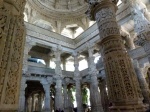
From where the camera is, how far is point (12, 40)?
5.72 feet

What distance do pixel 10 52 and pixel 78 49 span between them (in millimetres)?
13565

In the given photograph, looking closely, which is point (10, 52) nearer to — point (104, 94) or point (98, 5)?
point (98, 5)

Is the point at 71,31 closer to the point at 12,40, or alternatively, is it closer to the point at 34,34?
the point at 34,34

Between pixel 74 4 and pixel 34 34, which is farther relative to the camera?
pixel 74 4

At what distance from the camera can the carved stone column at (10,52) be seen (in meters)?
1.46

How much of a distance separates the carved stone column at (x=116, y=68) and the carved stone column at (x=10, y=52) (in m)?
2.20

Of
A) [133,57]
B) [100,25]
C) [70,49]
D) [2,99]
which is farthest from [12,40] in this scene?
[70,49]

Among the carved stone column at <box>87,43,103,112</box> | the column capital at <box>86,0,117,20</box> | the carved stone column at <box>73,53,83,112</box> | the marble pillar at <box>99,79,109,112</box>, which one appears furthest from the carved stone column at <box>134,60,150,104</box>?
the column capital at <box>86,0,117,20</box>

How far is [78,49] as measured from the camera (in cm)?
1515

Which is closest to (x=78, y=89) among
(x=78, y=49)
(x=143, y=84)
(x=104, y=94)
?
(x=104, y=94)

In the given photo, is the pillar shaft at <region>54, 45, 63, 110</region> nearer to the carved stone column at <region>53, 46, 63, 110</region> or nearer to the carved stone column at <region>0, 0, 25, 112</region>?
the carved stone column at <region>53, 46, 63, 110</region>

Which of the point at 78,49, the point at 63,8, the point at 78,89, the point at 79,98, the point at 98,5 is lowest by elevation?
the point at 79,98

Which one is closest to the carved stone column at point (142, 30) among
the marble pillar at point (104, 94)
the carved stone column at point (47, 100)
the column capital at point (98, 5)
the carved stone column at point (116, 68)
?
the column capital at point (98, 5)

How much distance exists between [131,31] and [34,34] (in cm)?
961
